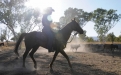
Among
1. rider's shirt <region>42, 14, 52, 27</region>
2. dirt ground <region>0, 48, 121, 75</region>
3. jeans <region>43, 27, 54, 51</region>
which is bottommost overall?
dirt ground <region>0, 48, 121, 75</region>

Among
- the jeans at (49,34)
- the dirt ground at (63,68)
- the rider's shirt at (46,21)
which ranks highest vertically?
the rider's shirt at (46,21)

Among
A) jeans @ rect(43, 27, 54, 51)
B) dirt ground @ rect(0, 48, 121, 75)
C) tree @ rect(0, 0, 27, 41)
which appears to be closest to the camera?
dirt ground @ rect(0, 48, 121, 75)

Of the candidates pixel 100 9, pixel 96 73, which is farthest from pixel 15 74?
pixel 100 9

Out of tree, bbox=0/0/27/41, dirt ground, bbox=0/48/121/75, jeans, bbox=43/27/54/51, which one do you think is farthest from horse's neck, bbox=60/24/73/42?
tree, bbox=0/0/27/41

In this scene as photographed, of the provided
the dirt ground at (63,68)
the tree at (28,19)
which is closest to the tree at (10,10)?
the tree at (28,19)

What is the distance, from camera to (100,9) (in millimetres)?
52750

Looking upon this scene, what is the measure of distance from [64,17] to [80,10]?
6190 millimetres

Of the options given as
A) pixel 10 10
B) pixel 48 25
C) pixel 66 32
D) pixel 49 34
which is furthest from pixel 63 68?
pixel 10 10

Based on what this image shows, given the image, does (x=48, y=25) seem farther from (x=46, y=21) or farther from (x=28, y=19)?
(x=28, y=19)

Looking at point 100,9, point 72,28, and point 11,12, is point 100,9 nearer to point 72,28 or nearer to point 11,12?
point 11,12

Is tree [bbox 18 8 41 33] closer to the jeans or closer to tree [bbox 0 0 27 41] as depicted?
tree [bbox 0 0 27 41]

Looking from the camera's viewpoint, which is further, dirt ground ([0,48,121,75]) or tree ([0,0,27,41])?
tree ([0,0,27,41])

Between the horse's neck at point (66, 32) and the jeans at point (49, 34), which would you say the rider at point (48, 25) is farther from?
the horse's neck at point (66, 32)

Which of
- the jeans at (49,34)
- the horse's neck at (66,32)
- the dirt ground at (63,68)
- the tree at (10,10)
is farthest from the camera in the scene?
the tree at (10,10)
